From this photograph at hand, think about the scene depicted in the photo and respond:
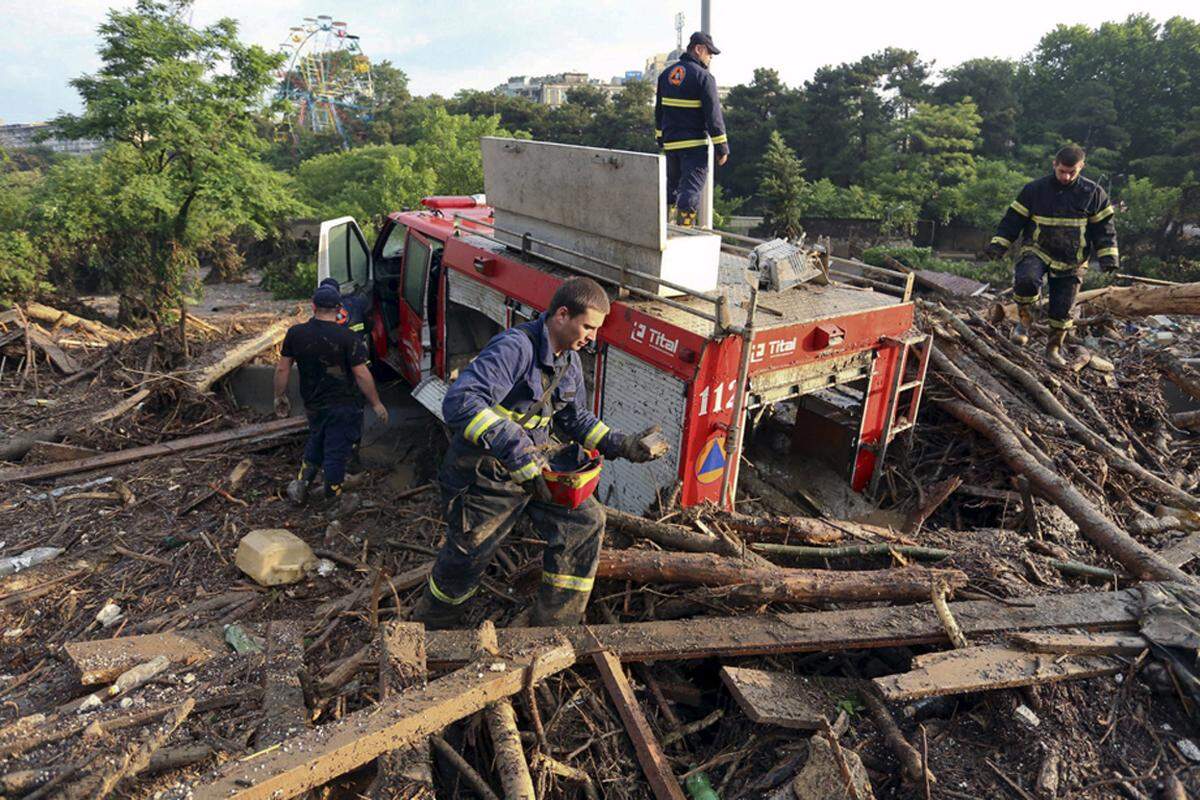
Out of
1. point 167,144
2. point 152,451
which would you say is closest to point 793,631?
point 152,451

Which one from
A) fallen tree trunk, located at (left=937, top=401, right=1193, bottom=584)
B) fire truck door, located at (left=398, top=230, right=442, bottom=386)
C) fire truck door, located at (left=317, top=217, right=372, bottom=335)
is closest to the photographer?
fallen tree trunk, located at (left=937, top=401, right=1193, bottom=584)

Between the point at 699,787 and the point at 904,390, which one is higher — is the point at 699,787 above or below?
below

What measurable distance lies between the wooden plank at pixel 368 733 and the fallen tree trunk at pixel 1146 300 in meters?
7.87

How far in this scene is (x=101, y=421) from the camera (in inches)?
261

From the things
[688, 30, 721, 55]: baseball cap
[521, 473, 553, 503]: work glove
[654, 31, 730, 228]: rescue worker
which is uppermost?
[688, 30, 721, 55]: baseball cap

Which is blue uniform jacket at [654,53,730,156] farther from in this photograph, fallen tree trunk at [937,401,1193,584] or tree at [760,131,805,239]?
tree at [760,131,805,239]

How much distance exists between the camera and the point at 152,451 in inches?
246

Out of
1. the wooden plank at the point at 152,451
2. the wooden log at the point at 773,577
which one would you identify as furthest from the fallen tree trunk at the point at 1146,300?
the wooden plank at the point at 152,451

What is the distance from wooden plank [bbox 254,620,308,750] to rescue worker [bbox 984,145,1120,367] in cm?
656

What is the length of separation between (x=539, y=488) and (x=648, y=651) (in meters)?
0.88

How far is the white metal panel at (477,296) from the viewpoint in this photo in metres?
5.44

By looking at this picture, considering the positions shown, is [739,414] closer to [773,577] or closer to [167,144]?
[773,577]

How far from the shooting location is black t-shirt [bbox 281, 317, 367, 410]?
5.30 m

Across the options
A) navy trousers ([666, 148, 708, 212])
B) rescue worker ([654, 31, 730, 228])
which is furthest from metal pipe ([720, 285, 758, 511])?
rescue worker ([654, 31, 730, 228])
